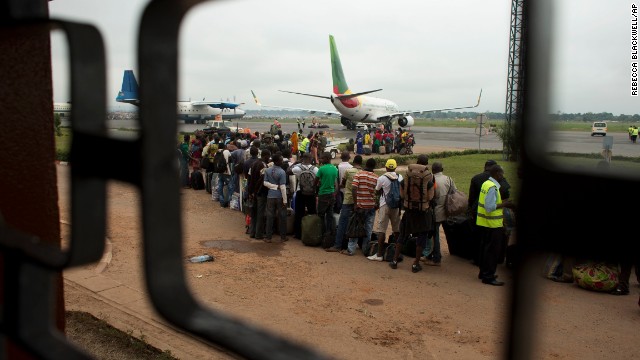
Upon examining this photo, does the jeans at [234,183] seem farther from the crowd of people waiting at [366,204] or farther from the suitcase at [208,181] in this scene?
the suitcase at [208,181]

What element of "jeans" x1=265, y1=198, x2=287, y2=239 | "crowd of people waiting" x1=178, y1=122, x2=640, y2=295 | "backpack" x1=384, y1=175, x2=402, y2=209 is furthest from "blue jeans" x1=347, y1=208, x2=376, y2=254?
"jeans" x1=265, y1=198, x2=287, y2=239

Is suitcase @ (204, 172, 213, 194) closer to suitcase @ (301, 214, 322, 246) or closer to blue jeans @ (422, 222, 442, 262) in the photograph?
suitcase @ (301, 214, 322, 246)

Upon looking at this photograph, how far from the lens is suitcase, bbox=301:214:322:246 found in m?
7.75

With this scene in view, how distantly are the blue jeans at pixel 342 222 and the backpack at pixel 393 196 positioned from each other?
677mm

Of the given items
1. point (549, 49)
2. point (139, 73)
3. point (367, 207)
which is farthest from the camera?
point (367, 207)

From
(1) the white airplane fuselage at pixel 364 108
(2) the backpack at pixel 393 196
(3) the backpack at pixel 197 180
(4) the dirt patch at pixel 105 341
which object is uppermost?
(1) the white airplane fuselage at pixel 364 108

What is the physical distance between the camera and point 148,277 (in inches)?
43.0

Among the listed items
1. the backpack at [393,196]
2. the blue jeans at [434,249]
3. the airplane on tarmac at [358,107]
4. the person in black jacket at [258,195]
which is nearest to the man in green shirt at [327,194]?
the person in black jacket at [258,195]

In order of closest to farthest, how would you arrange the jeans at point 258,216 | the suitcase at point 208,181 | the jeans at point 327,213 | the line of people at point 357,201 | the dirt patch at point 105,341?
the dirt patch at point 105,341, the line of people at point 357,201, the jeans at point 327,213, the jeans at point 258,216, the suitcase at point 208,181

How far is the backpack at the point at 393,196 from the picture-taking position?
679cm

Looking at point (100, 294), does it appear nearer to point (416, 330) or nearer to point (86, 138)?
point (416, 330)

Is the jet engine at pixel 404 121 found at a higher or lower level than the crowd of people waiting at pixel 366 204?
higher

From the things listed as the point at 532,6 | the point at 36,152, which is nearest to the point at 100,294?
the point at 36,152

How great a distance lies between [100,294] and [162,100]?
17.0ft
